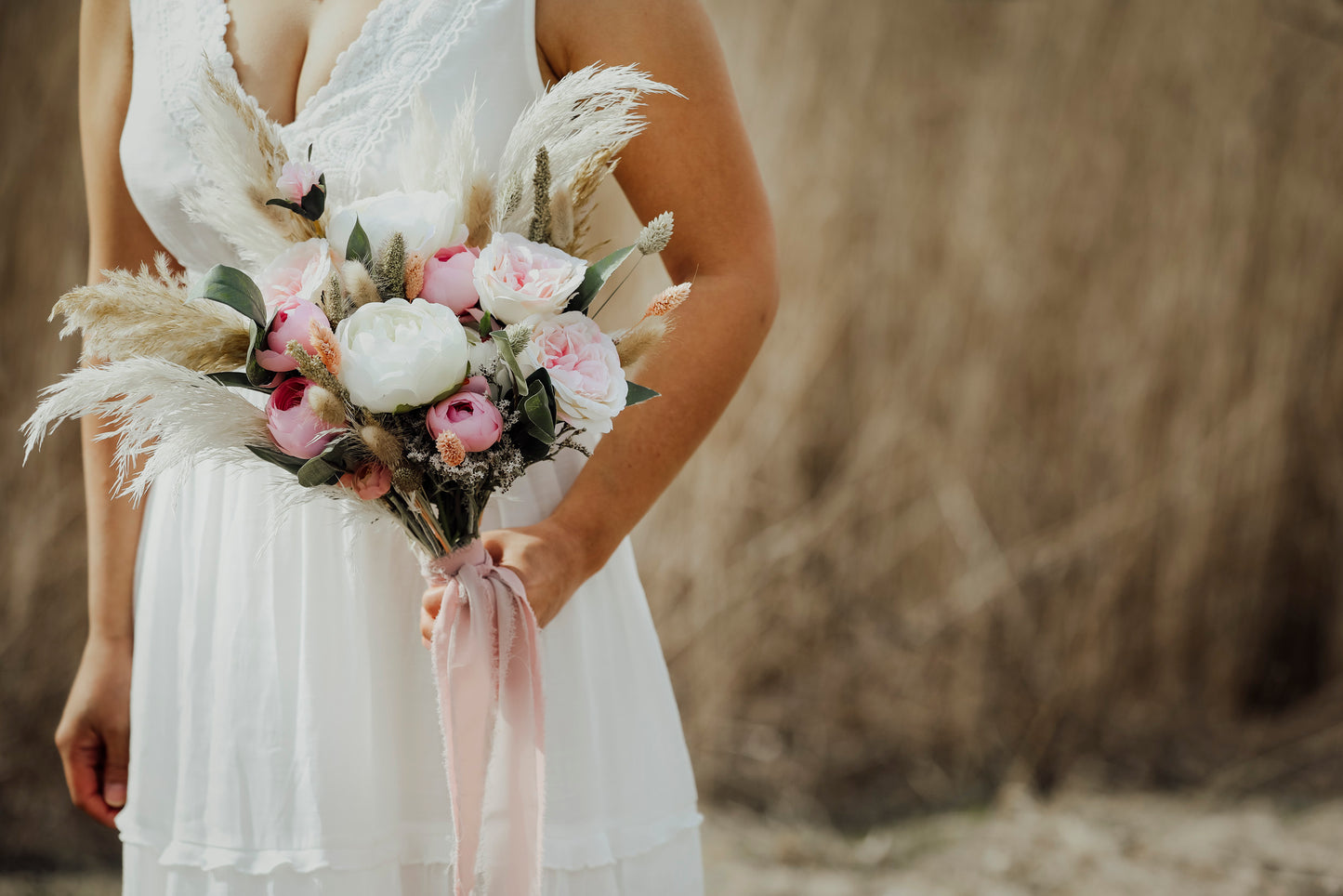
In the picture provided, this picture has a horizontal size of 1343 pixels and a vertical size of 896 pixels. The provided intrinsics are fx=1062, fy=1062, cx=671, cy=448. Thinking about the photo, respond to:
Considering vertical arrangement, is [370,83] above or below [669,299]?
above

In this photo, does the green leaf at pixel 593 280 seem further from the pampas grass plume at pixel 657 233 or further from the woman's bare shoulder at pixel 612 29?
the woman's bare shoulder at pixel 612 29

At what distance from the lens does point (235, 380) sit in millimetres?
744

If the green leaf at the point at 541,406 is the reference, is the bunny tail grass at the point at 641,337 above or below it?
above

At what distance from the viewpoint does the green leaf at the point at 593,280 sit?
78cm

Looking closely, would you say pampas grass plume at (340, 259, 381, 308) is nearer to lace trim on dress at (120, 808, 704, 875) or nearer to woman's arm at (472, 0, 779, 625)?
woman's arm at (472, 0, 779, 625)

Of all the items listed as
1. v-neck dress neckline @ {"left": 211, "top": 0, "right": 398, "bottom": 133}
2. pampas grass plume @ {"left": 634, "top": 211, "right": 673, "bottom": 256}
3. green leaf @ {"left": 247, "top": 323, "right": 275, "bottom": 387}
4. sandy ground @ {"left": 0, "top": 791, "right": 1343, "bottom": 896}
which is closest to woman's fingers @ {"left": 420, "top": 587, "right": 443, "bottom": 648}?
green leaf @ {"left": 247, "top": 323, "right": 275, "bottom": 387}

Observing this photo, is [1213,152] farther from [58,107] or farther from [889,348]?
[58,107]

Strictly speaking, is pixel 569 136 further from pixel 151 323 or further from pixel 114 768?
pixel 114 768

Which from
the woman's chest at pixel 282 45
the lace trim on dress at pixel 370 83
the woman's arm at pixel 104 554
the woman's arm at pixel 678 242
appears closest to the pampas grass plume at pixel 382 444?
the woman's arm at pixel 678 242

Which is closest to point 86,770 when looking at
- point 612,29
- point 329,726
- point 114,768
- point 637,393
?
point 114,768

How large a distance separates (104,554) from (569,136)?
2.39 ft

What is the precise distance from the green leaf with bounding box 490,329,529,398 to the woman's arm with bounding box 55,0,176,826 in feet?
2.03

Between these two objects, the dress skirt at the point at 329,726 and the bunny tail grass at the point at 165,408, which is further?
the dress skirt at the point at 329,726

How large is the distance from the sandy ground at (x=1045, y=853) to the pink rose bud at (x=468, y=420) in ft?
8.01
